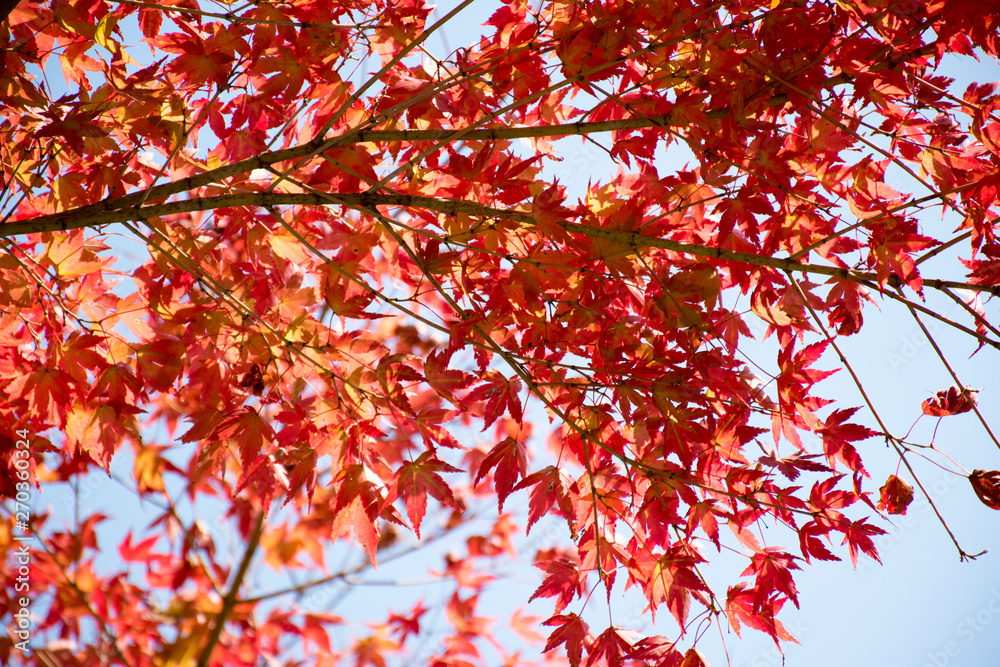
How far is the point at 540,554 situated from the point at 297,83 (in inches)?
99.5

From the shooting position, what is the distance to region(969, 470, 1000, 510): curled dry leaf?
1172 mm

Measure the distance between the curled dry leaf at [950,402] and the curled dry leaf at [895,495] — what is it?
0.67 feet

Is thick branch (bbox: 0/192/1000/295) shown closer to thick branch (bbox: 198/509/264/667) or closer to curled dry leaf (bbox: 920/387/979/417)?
curled dry leaf (bbox: 920/387/979/417)

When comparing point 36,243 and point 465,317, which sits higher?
point 36,243

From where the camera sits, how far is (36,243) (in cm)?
151

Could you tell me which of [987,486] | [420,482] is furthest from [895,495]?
[420,482]

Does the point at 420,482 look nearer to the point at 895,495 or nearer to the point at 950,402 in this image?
the point at 895,495

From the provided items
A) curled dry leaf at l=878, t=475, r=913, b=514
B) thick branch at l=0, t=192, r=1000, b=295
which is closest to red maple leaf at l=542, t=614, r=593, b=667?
curled dry leaf at l=878, t=475, r=913, b=514

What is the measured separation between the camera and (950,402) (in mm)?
1310

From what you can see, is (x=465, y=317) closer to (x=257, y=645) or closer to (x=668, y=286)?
(x=668, y=286)

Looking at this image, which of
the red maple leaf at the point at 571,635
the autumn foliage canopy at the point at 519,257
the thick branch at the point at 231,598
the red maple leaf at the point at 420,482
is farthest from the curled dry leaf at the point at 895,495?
the thick branch at the point at 231,598

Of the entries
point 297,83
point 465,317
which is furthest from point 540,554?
point 297,83

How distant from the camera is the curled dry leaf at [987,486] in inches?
46.1

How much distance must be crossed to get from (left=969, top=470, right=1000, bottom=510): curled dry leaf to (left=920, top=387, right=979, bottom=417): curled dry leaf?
140mm
